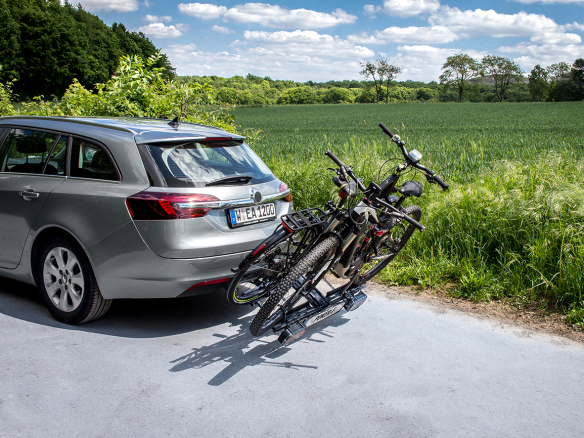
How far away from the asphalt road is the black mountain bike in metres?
0.27

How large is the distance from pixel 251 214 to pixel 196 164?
0.58m

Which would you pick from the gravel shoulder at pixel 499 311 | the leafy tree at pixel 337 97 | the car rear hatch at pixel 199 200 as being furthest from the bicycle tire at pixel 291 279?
the leafy tree at pixel 337 97

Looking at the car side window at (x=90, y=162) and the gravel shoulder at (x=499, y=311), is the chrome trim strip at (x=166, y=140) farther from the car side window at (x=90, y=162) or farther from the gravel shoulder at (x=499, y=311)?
the gravel shoulder at (x=499, y=311)

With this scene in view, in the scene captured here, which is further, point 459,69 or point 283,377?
point 459,69

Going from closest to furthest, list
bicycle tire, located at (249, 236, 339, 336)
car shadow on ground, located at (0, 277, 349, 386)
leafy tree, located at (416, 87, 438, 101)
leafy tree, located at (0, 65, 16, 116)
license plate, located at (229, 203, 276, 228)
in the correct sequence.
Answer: bicycle tire, located at (249, 236, 339, 336) < car shadow on ground, located at (0, 277, 349, 386) < license plate, located at (229, 203, 276, 228) < leafy tree, located at (0, 65, 16, 116) < leafy tree, located at (416, 87, 438, 101)

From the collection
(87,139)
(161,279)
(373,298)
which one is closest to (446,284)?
(373,298)

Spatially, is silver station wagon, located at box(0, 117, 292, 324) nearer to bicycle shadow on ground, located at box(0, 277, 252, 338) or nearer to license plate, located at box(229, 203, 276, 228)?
license plate, located at box(229, 203, 276, 228)

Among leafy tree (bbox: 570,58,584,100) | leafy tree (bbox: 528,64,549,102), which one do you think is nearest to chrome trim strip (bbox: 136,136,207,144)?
leafy tree (bbox: 570,58,584,100)

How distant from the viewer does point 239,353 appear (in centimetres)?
351

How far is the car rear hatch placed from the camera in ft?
11.2

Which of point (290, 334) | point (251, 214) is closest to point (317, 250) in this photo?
point (290, 334)

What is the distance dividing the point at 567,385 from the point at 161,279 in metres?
2.78

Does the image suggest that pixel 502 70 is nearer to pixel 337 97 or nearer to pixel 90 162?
pixel 337 97

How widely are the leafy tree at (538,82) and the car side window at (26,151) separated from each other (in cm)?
12559
